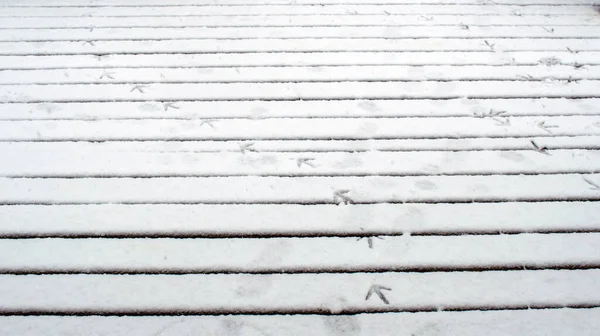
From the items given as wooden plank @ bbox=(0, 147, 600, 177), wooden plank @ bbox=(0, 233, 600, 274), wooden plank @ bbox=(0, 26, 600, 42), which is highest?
wooden plank @ bbox=(0, 26, 600, 42)

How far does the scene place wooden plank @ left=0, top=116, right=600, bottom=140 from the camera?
197 centimetres

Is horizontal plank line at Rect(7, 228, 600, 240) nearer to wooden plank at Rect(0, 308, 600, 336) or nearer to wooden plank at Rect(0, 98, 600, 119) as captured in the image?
wooden plank at Rect(0, 308, 600, 336)

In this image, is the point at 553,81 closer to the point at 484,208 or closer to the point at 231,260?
the point at 484,208

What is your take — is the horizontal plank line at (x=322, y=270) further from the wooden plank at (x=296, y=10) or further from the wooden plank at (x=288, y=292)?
the wooden plank at (x=296, y=10)

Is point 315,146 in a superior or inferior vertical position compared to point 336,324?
superior

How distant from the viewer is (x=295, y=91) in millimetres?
2283

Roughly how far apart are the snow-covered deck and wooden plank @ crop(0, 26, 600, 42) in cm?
2

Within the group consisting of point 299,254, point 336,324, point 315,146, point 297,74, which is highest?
point 297,74

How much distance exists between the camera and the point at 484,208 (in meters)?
1.61

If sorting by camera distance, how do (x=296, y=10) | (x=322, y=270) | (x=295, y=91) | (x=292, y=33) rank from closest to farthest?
1. (x=322, y=270)
2. (x=295, y=91)
3. (x=292, y=33)
4. (x=296, y=10)

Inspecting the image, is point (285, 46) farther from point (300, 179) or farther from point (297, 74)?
point (300, 179)

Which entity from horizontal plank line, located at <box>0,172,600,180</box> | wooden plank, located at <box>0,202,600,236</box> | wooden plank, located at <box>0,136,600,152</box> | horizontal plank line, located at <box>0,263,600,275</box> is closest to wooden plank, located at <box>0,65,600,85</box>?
wooden plank, located at <box>0,136,600,152</box>

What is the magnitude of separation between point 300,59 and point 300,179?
1.06 meters

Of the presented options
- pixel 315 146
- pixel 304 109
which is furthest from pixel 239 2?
pixel 315 146
